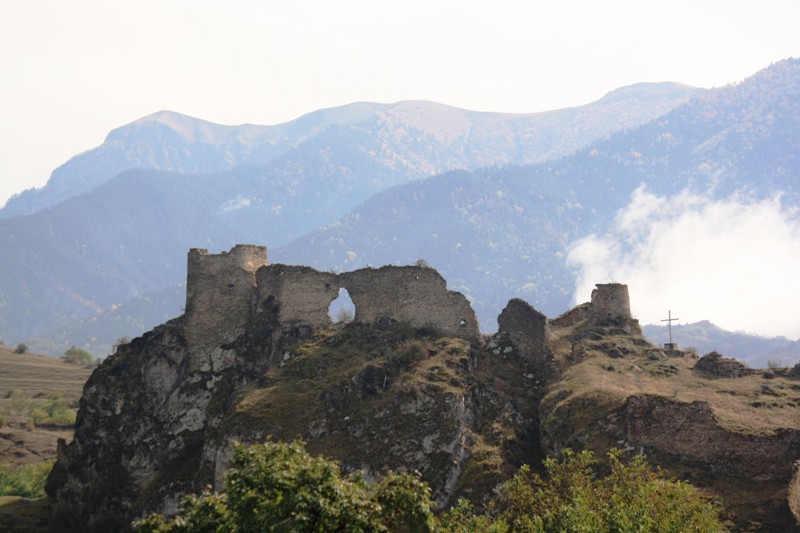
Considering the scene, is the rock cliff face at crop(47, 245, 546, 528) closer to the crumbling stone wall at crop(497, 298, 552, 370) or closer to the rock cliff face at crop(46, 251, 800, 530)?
the rock cliff face at crop(46, 251, 800, 530)

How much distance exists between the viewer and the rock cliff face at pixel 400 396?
43.5 m

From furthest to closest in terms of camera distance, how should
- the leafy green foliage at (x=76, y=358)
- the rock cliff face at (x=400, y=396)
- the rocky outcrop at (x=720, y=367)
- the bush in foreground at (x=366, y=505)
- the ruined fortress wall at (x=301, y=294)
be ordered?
1. the leafy green foliage at (x=76, y=358)
2. the ruined fortress wall at (x=301, y=294)
3. the rocky outcrop at (x=720, y=367)
4. the rock cliff face at (x=400, y=396)
5. the bush in foreground at (x=366, y=505)

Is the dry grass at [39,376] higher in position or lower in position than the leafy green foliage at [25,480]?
higher

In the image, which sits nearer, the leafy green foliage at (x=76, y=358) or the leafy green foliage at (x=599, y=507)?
the leafy green foliage at (x=599, y=507)

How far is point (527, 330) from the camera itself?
58500 millimetres

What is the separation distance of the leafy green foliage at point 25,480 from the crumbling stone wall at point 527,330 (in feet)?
124

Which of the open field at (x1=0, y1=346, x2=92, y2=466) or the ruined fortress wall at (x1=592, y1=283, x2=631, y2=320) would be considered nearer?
the ruined fortress wall at (x1=592, y1=283, x2=631, y2=320)

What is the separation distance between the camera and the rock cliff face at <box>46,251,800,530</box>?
43531mm

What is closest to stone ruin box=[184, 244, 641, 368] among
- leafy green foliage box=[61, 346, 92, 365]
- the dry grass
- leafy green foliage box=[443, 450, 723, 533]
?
leafy green foliage box=[443, 450, 723, 533]

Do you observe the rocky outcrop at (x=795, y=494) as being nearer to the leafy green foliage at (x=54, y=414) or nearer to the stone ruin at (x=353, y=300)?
the stone ruin at (x=353, y=300)

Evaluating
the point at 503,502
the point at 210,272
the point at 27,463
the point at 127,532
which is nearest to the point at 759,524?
the point at 503,502

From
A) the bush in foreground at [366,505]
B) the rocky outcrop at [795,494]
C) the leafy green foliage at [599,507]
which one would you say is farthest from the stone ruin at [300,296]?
the bush in foreground at [366,505]

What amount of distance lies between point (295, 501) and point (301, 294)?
3742cm

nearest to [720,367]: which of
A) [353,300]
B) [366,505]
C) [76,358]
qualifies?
[353,300]
